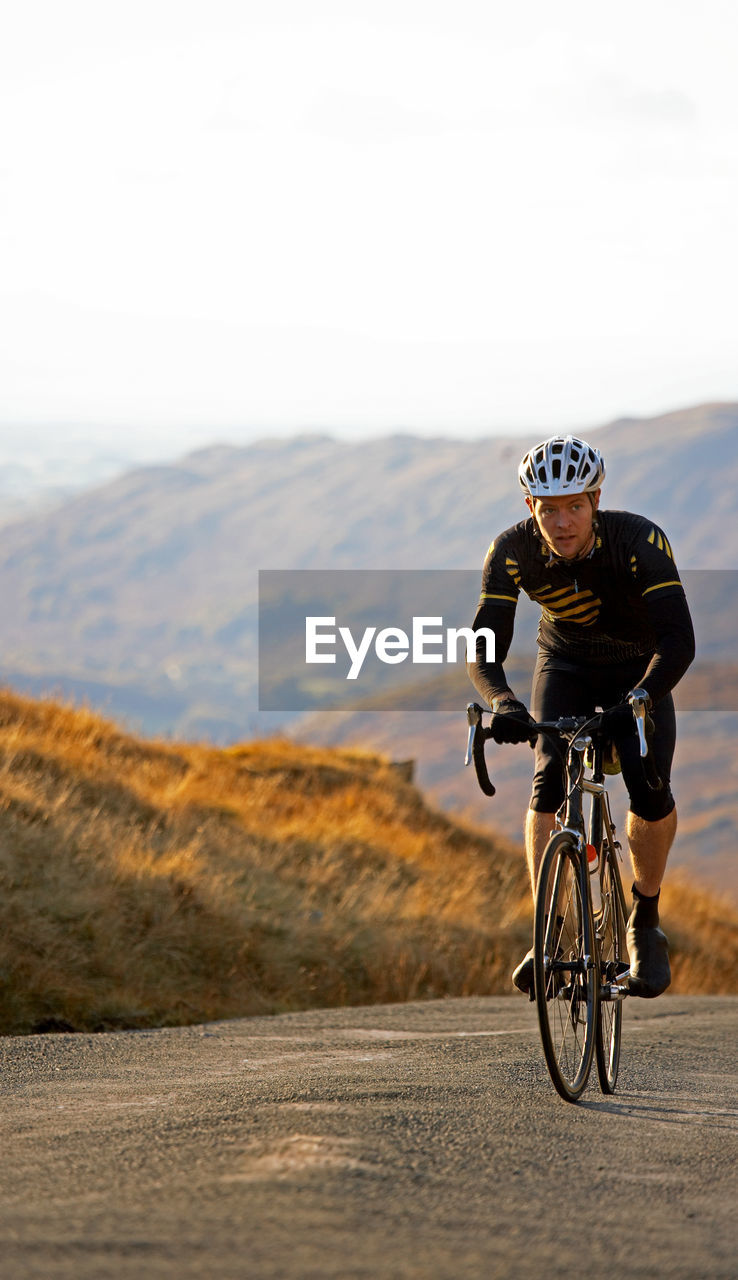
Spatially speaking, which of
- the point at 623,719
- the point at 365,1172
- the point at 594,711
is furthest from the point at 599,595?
the point at 365,1172

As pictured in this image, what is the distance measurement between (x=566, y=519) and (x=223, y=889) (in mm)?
10041

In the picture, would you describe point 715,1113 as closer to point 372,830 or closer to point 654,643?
point 654,643

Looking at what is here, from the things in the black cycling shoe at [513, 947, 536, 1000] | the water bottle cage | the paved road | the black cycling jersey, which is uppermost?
the black cycling jersey

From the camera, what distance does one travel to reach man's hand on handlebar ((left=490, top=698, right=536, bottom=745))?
242 inches

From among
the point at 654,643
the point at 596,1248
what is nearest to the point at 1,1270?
the point at 596,1248

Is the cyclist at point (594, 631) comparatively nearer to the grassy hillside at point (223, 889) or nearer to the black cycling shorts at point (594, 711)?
the black cycling shorts at point (594, 711)

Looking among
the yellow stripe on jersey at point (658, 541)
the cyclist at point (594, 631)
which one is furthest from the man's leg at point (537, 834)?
the yellow stripe on jersey at point (658, 541)

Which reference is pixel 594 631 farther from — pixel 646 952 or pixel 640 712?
pixel 646 952

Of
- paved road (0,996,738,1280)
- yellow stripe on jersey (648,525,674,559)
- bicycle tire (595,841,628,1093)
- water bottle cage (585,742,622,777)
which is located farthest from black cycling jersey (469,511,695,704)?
paved road (0,996,738,1280)

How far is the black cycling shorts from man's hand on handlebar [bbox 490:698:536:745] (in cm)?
28

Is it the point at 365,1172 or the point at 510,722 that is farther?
the point at 510,722

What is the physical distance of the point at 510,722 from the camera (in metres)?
→ 6.18

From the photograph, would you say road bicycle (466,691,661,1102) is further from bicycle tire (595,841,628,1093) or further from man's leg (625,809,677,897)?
man's leg (625,809,677,897)

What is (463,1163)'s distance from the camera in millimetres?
4898
